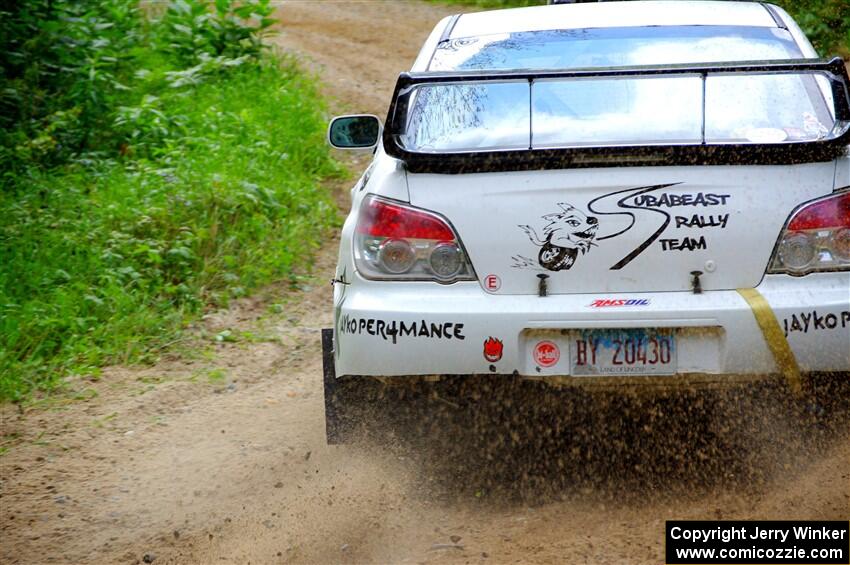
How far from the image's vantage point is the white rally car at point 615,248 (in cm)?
317

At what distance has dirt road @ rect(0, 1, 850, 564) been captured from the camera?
3330 mm

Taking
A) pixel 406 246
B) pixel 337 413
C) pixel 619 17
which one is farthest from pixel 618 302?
pixel 619 17

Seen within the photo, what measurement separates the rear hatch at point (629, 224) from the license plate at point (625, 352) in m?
0.14

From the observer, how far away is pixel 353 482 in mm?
3770

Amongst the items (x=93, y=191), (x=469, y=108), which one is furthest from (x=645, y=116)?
(x=93, y=191)

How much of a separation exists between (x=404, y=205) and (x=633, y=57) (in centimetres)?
122

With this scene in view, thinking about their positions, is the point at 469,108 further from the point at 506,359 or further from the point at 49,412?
the point at 49,412

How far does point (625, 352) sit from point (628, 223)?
40 cm

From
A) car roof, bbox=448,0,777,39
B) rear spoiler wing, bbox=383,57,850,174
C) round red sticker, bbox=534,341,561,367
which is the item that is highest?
car roof, bbox=448,0,777,39

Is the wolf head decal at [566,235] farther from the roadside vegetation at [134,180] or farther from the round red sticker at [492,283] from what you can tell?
the roadside vegetation at [134,180]

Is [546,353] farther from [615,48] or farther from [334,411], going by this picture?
[615,48]

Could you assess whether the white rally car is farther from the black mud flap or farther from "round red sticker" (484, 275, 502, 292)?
the black mud flap

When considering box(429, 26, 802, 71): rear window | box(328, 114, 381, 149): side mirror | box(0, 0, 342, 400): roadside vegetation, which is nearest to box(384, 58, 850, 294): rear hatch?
box(429, 26, 802, 71): rear window

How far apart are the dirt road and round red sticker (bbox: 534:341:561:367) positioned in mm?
568
